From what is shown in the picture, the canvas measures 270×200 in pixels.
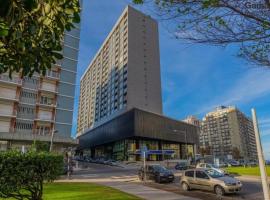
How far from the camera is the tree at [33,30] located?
2904 mm

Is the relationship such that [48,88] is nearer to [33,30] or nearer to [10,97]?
[10,97]

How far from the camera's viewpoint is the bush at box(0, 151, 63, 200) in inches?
300

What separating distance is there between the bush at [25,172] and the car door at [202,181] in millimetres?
11032

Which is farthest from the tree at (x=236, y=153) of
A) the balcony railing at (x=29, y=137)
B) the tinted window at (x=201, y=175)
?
the tinted window at (x=201, y=175)

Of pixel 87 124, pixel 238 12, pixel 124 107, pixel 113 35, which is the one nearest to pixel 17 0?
pixel 238 12

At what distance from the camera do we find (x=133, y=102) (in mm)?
78375

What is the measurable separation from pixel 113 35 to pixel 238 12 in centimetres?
9934

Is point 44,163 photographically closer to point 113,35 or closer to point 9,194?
point 9,194

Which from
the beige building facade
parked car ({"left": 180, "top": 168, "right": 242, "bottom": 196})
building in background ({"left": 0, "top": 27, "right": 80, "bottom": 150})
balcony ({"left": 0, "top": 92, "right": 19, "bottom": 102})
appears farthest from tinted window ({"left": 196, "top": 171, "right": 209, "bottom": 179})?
the beige building facade

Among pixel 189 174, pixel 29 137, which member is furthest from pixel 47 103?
pixel 189 174

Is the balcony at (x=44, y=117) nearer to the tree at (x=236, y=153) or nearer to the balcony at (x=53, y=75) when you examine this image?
the balcony at (x=53, y=75)

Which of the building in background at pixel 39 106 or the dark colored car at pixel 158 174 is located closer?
the dark colored car at pixel 158 174

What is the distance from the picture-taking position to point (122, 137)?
7062 cm

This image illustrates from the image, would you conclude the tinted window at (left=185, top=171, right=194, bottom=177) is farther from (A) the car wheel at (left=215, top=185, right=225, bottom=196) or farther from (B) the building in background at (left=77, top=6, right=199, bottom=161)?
(B) the building in background at (left=77, top=6, right=199, bottom=161)
